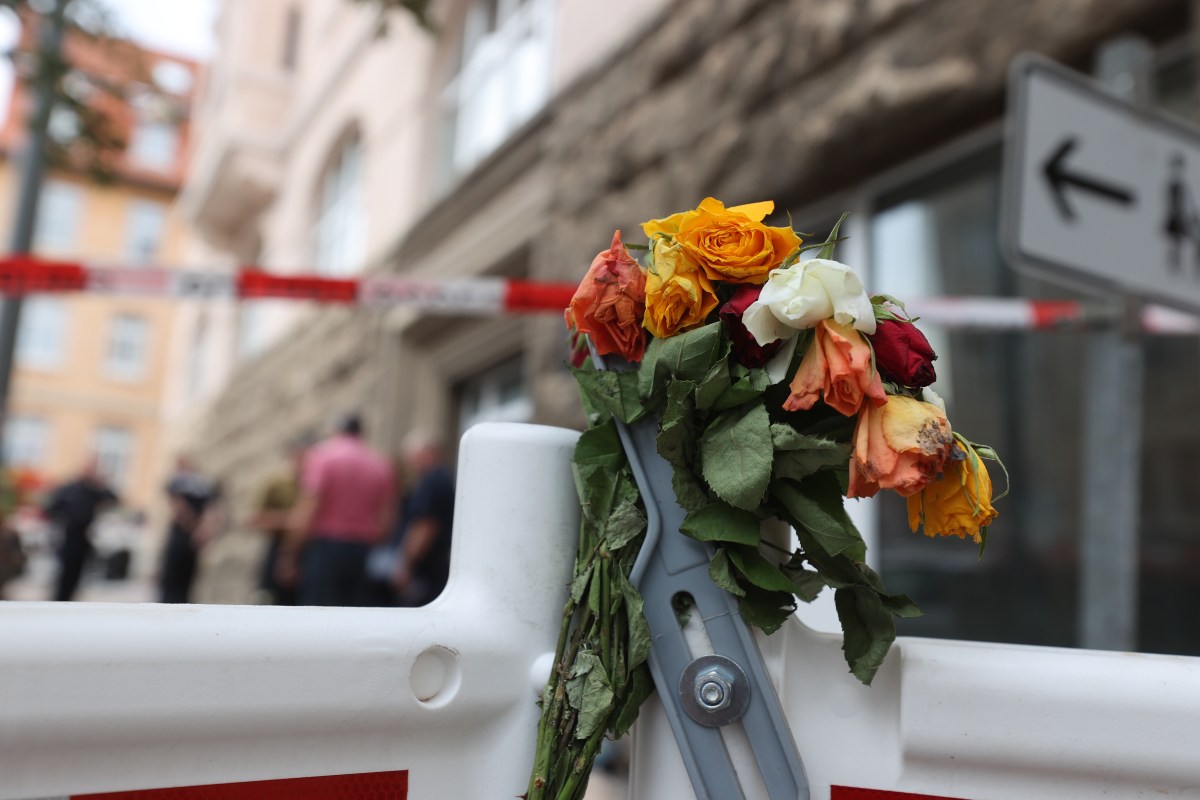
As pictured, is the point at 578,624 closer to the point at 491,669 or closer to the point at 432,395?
the point at 491,669

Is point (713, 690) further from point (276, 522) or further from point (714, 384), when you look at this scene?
point (276, 522)

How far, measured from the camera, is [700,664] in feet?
3.75

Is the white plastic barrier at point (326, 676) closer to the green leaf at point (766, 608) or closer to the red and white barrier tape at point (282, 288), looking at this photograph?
the green leaf at point (766, 608)

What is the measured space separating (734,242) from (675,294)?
94mm

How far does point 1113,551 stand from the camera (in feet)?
7.77

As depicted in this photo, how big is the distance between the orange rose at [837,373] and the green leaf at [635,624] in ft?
0.88

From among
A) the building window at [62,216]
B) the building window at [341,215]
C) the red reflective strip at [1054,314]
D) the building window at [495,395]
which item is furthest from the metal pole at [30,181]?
the building window at [62,216]

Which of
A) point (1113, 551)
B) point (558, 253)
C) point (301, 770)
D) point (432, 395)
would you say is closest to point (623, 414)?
point (301, 770)

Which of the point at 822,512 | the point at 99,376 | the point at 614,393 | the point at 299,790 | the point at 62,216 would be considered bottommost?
the point at 299,790

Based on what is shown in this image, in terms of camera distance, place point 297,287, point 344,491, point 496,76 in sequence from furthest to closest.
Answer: point 496,76 → point 344,491 → point 297,287

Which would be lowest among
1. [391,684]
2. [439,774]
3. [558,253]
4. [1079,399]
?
[439,774]

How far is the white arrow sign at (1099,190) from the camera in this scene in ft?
7.74

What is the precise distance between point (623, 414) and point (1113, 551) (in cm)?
165

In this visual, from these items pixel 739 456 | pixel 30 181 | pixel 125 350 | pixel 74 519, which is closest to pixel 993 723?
pixel 739 456
